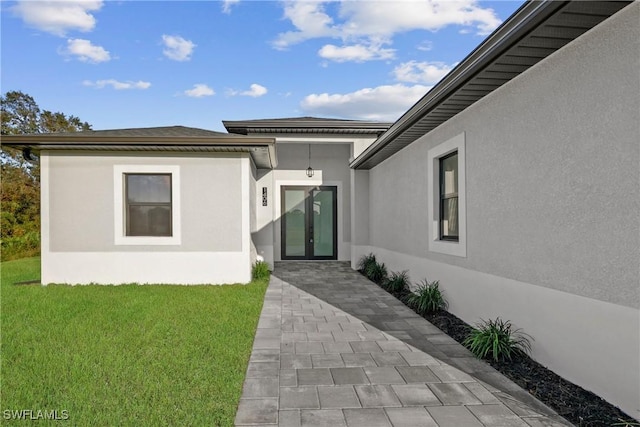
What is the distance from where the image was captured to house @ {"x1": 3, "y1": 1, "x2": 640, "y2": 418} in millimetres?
2713

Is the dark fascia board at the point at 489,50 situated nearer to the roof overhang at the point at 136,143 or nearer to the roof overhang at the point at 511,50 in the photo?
the roof overhang at the point at 511,50

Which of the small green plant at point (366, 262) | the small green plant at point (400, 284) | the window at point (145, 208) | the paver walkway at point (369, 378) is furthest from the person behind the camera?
the small green plant at point (366, 262)

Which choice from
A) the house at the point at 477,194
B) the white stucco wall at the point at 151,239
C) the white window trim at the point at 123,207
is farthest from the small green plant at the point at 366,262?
the white window trim at the point at 123,207

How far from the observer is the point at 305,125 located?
34.1 ft

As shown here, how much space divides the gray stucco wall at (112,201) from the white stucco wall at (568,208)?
16.4 ft

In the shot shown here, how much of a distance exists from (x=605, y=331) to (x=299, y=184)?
10.1 m

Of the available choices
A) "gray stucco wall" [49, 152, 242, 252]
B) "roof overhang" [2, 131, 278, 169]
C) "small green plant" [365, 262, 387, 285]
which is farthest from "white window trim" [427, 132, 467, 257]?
"gray stucco wall" [49, 152, 242, 252]

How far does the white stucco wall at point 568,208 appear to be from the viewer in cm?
262

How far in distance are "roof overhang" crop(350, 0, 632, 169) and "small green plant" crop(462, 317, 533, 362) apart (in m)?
2.68

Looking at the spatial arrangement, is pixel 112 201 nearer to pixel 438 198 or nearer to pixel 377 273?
pixel 377 273

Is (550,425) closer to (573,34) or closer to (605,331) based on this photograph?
(605,331)

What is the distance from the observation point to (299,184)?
1236cm

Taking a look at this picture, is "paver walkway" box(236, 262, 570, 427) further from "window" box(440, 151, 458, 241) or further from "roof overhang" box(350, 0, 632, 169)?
"roof overhang" box(350, 0, 632, 169)

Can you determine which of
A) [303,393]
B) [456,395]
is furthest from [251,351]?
[456,395]
